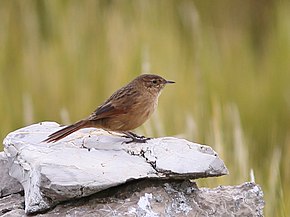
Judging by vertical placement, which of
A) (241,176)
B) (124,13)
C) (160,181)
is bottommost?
(241,176)

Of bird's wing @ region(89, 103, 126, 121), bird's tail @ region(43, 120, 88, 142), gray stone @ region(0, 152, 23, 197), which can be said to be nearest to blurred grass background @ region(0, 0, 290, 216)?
bird's wing @ region(89, 103, 126, 121)

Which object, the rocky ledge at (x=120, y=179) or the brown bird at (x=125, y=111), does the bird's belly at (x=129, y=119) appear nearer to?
the brown bird at (x=125, y=111)

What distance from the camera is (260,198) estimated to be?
3.02 meters

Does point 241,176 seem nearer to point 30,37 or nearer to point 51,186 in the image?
point 51,186

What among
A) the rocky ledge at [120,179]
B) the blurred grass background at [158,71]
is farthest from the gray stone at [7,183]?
the blurred grass background at [158,71]

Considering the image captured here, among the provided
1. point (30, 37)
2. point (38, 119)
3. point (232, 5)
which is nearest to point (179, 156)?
point (38, 119)

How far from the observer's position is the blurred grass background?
482 centimetres

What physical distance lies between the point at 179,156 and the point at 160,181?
0.34ft

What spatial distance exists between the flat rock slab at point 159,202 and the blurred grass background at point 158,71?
1126mm

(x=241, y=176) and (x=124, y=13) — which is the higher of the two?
(x=124, y=13)

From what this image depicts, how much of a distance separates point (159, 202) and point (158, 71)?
2.81m

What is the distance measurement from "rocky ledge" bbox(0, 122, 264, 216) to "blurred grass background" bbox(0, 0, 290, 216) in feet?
3.83

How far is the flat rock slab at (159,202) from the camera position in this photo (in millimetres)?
2818

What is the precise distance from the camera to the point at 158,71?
563 cm
